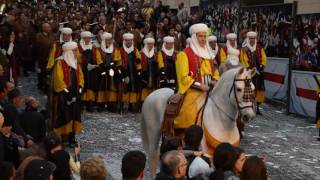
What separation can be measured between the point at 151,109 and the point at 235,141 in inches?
66.3

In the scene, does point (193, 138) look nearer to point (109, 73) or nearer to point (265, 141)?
point (265, 141)

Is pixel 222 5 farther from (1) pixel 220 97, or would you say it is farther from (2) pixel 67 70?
(1) pixel 220 97

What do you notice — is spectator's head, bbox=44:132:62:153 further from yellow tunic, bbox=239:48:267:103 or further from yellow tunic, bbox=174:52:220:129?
yellow tunic, bbox=239:48:267:103

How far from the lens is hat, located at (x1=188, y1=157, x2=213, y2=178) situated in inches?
229

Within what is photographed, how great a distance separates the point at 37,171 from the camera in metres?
4.88

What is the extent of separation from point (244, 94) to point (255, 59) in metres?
8.85

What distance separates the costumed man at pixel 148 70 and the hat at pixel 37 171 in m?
11.9

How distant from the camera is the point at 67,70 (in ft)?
40.6

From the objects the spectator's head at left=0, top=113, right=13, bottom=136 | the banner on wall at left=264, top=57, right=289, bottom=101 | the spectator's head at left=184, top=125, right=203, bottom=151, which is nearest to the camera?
the spectator's head at left=184, top=125, right=203, bottom=151

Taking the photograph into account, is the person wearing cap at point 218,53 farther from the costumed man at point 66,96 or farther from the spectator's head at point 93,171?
the spectator's head at point 93,171

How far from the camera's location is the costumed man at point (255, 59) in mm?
16500

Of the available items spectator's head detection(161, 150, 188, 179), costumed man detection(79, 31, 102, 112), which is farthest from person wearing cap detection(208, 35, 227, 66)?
spectator's head detection(161, 150, 188, 179)

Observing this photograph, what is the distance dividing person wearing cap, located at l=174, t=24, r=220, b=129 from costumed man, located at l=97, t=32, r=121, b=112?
24.9 feet

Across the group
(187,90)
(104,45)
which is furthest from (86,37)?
(187,90)
